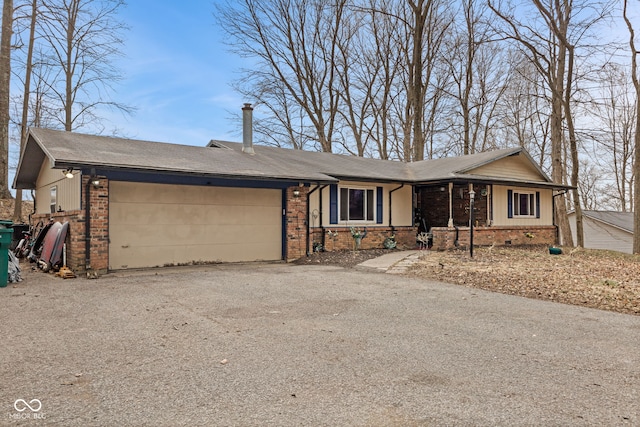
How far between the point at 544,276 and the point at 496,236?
704cm

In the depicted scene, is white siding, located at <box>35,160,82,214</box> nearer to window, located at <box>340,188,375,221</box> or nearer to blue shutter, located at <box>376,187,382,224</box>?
window, located at <box>340,188,375,221</box>

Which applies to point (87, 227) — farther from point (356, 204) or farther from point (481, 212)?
point (481, 212)

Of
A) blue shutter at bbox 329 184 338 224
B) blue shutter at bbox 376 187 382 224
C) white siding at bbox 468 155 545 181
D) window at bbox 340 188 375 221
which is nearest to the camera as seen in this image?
blue shutter at bbox 329 184 338 224

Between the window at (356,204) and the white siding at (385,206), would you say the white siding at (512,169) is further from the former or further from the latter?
the window at (356,204)

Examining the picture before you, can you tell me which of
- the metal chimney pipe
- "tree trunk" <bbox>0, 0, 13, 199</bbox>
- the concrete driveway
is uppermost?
"tree trunk" <bbox>0, 0, 13, 199</bbox>

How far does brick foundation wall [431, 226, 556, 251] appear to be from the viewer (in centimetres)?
1399

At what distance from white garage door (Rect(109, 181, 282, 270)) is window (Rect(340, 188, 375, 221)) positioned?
2596mm

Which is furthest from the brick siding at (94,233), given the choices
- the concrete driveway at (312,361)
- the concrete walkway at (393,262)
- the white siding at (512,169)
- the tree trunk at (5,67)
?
the white siding at (512,169)

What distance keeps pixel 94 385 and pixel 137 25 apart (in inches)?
775

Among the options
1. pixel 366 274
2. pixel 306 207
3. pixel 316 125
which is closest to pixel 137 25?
pixel 316 125

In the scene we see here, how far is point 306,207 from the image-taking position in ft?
39.9

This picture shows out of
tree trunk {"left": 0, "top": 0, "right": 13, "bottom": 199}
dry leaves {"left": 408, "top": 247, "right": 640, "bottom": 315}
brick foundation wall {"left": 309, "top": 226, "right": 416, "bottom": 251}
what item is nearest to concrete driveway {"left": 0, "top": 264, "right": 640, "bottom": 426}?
dry leaves {"left": 408, "top": 247, "right": 640, "bottom": 315}

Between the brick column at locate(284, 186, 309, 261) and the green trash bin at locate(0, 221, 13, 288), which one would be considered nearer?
the green trash bin at locate(0, 221, 13, 288)

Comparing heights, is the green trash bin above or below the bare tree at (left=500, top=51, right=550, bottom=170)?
below
